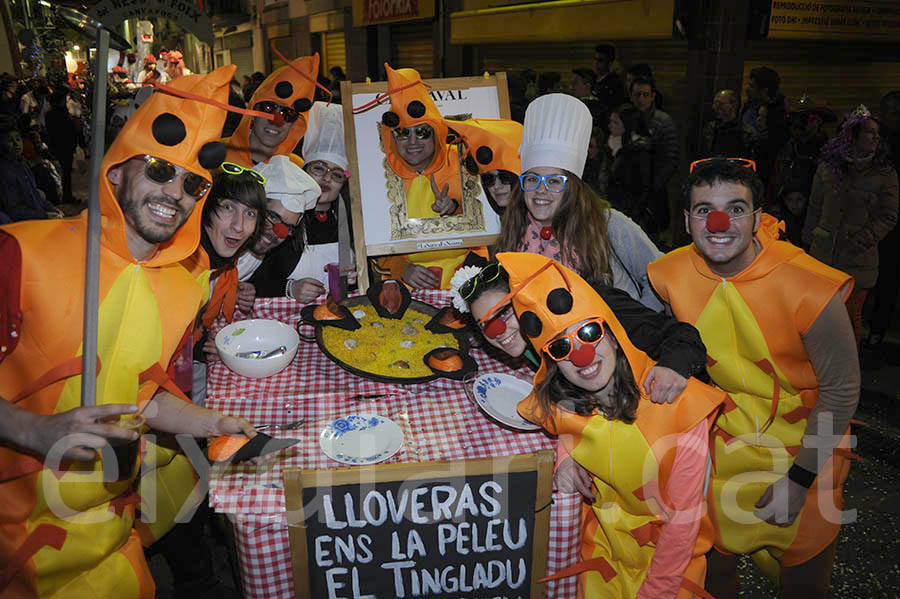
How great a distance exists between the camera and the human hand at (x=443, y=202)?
11.7 ft

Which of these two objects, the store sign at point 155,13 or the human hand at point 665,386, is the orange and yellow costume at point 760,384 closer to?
the human hand at point 665,386

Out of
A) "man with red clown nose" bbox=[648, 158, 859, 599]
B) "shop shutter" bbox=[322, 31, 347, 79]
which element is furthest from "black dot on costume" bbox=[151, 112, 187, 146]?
"shop shutter" bbox=[322, 31, 347, 79]

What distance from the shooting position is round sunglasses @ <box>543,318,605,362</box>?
188 centimetres

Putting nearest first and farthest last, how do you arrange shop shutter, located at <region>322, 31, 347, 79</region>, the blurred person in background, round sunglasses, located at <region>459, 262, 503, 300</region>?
round sunglasses, located at <region>459, 262, 503, 300</region>
the blurred person in background
shop shutter, located at <region>322, 31, 347, 79</region>

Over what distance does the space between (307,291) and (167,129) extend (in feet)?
4.03

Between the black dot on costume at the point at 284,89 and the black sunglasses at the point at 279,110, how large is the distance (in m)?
0.07

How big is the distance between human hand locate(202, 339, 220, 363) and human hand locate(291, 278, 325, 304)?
18.4 inches

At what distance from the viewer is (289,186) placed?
10.2 ft

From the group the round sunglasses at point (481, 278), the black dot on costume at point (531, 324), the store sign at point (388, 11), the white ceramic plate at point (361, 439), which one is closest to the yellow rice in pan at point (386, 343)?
the white ceramic plate at point (361, 439)

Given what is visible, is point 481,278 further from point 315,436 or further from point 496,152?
point 496,152

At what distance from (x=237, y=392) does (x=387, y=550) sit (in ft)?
2.96

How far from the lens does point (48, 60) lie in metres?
23.1

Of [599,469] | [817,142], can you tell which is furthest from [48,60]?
[599,469]

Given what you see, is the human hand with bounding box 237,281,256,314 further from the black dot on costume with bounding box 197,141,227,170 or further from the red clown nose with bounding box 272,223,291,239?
the black dot on costume with bounding box 197,141,227,170
